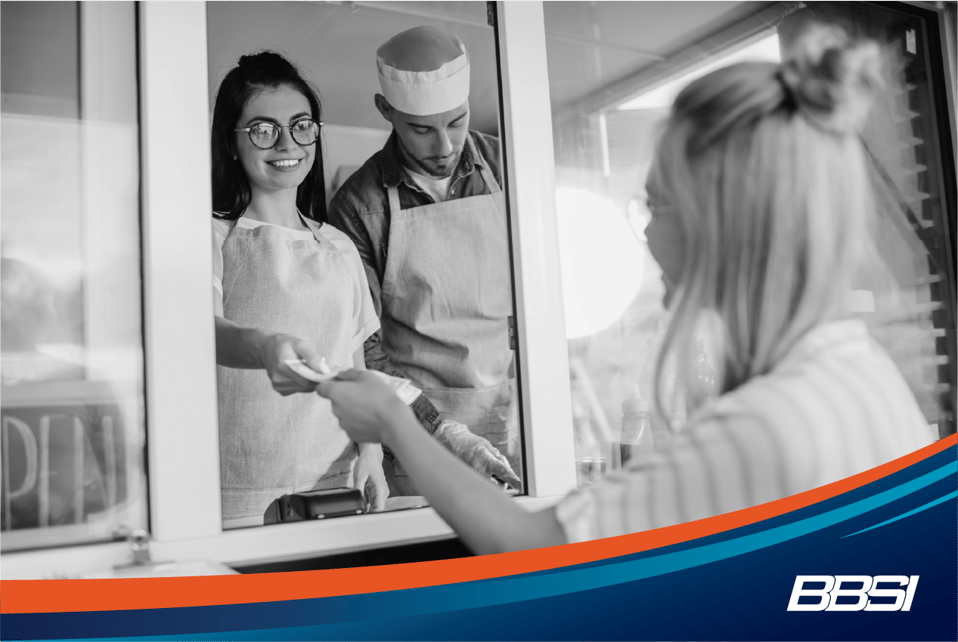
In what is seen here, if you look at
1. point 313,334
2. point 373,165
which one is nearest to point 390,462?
point 313,334

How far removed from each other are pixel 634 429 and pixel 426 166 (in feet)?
2.15

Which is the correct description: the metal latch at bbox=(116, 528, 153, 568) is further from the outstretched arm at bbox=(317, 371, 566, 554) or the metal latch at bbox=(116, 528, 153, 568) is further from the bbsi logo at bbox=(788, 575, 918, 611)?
the bbsi logo at bbox=(788, 575, 918, 611)

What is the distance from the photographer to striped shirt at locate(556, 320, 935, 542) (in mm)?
661

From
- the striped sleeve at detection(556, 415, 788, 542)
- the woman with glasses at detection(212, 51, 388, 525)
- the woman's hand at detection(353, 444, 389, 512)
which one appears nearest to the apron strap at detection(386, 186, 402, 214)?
the woman with glasses at detection(212, 51, 388, 525)

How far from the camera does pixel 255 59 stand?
1373 mm

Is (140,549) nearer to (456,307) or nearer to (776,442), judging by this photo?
(456,307)

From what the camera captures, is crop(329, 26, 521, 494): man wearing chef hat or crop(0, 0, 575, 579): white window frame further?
crop(329, 26, 521, 494): man wearing chef hat

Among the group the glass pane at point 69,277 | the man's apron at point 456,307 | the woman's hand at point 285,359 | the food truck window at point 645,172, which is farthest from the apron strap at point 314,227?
the food truck window at point 645,172

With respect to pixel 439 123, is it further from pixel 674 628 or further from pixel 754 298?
pixel 674 628

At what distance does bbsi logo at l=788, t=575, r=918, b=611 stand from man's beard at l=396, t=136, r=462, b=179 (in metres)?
0.91

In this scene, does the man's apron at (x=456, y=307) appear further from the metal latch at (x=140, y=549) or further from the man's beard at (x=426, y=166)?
the metal latch at (x=140, y=549)

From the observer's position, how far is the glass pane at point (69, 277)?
1004 mm

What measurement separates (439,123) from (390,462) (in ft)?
2.11

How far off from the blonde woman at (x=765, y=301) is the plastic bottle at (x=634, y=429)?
71 cm
